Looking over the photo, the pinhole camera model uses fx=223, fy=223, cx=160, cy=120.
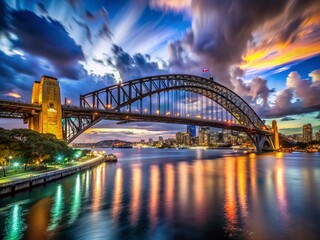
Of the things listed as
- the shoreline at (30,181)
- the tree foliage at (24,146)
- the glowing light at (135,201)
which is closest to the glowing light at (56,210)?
the shoreline at (30,181)

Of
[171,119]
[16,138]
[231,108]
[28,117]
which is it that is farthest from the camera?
[231,108]

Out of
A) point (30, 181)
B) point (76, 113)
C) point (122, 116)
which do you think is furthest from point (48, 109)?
point (122, 116)

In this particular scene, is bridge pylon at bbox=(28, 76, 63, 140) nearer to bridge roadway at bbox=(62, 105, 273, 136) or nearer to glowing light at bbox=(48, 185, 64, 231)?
bridge roadway at bbox=(62, 105, 273, 136)

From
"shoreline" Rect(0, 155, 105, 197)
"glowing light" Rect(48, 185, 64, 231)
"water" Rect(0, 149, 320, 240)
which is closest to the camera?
"water" Rect(0, 149, 320, 240)

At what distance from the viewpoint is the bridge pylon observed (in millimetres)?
31906

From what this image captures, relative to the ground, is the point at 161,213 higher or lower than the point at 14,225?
lower

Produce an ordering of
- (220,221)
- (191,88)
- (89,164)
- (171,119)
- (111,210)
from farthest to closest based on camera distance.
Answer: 1. (191,88)
2. (171,119)
3. (89,164)
4. (111,210)
5. (220,221)

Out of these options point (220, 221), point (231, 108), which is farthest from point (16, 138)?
point (231, 108)

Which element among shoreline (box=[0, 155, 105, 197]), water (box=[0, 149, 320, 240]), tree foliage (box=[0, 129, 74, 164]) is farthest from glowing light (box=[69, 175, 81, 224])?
tree foliage (box=[0, 129, 74, 164])

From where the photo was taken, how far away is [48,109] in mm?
32344

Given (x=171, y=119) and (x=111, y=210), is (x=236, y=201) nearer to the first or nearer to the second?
(x=111, y=210)

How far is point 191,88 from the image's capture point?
71312 mm

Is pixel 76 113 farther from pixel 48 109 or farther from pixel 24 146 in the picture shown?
pixel 24 146

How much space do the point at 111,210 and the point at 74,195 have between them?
5.88 meters
